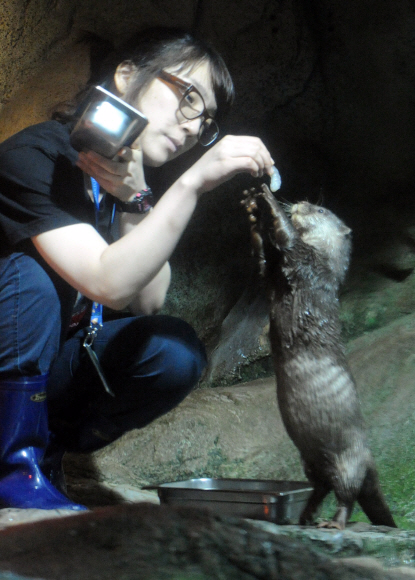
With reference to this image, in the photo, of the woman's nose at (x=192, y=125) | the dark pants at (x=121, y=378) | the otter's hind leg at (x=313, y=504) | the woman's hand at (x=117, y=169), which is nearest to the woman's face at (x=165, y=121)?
the woman's nose at (x=192, y=125)

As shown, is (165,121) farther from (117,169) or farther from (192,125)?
(117,169)

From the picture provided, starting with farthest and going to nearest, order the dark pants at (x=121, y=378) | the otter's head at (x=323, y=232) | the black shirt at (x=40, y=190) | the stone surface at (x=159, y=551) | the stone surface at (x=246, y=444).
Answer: the stone surface at (x=246, y=444) < the otter's head at (x=323, y=232) < the dark pants at (x=121, y=378) < the black shirt at (x=40, y=190) < the stone surface at (x=159, y=551)

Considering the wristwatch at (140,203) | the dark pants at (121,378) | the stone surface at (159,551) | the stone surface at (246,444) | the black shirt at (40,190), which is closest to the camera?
the stone surface at (159,551)

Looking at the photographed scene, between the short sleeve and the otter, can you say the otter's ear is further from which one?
the otter

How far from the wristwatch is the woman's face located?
0.42ft

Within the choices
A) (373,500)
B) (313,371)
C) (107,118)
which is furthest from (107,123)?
(373,500)

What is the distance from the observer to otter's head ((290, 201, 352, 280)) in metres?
2.22

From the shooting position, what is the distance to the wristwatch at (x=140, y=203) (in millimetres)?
1746

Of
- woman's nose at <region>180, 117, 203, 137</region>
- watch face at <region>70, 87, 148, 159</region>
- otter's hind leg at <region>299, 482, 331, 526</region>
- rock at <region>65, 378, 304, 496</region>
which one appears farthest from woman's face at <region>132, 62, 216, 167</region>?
rock at <region>65, 378, 304, 496</region>

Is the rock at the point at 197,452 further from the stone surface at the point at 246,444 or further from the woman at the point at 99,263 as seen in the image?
the woman at the point at 99,263

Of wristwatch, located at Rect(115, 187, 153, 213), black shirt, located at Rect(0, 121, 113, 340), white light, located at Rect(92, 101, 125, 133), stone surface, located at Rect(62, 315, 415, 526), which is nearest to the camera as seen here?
white light, located at Rect(92, 101, 125, 133)

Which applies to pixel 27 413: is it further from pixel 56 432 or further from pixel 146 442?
pixel 146 442

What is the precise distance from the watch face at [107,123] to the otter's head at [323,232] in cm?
95

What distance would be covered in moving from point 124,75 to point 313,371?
3.61 ft
